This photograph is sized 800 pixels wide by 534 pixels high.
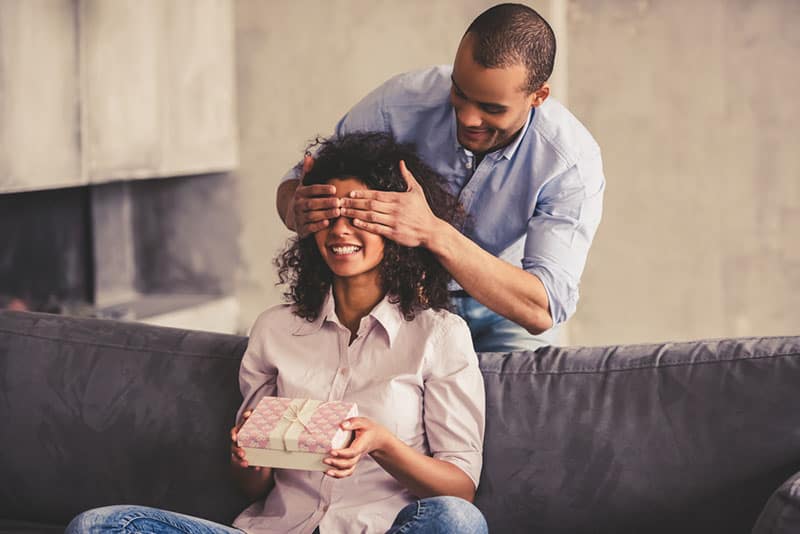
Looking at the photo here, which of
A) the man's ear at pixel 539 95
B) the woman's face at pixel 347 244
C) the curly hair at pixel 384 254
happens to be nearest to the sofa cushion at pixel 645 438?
the curly hair at pixel 384 254

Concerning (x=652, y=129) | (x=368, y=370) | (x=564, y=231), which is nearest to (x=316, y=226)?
(x=368, y=370)

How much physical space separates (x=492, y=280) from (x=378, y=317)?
27 cm

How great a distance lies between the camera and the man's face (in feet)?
6.28

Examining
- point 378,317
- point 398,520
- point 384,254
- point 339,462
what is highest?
point 384,254

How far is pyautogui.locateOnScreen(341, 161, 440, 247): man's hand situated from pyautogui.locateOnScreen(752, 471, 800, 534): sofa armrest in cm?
70

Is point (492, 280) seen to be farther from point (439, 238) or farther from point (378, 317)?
point (378, 317)

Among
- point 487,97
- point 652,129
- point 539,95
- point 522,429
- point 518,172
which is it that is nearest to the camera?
point 522,429

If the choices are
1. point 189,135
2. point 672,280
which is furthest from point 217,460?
point 672,280

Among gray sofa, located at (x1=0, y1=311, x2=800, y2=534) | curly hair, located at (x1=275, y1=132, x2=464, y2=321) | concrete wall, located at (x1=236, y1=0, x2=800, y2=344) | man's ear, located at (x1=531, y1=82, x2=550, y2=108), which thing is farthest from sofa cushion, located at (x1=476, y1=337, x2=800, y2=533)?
concrete wall, located at (x1=236, y1=0, x2=800, y2=344)

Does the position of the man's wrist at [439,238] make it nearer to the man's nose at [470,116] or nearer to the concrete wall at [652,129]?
the man's nose at [470,116]

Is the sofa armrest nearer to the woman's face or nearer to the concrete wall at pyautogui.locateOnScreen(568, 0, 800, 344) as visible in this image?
the woman's face

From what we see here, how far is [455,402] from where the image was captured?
5.60 feet

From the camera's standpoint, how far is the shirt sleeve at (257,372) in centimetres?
179

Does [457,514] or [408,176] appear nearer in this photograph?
[457,514]
